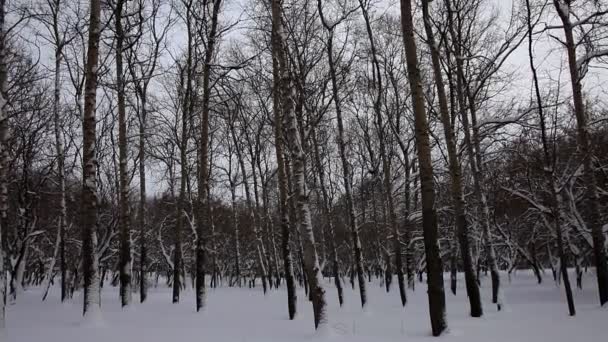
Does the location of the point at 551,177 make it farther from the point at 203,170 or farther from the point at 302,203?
the point at 203,170

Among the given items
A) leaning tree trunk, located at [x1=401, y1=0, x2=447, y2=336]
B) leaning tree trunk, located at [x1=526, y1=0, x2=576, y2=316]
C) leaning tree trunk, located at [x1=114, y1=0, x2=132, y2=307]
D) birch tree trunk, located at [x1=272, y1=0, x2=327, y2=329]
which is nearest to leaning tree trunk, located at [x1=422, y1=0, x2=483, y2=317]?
leaning tree trunk, located at [x1=526, y1=0, x2=576, y2=316]

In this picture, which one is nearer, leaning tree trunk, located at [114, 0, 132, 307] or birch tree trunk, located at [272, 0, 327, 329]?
birch tree trunk, located at [272, 0, 327, 329]

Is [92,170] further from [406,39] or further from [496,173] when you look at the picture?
[496,173]

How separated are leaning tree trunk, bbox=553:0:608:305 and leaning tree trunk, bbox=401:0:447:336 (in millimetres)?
7327

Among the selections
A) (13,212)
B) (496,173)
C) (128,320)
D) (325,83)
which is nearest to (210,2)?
(325,83)

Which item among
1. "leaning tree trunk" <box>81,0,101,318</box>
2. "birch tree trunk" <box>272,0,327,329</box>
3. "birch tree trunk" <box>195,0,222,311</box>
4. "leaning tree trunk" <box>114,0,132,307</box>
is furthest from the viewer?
"leaning tree trunk" <box>114,0,132,307</box>

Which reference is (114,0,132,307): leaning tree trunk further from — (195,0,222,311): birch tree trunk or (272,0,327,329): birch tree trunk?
(272,0,327,329): birch tree trunk

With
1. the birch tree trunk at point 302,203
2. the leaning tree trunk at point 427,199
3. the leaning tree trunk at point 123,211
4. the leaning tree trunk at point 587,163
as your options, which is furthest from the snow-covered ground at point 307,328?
the leaning tree trunk at point 123,211

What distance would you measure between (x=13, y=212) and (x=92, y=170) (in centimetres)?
1625

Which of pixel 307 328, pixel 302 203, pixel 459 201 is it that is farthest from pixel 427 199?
pixel 307 328

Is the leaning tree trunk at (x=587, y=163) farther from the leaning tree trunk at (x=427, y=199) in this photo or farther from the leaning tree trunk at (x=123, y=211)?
the leaning tree trunk at (x=123, y=211)

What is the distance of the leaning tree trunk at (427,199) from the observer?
8375mm

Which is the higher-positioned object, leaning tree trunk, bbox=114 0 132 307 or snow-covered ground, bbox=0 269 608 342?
leaning tree trunk, bbox=114 0 132 307

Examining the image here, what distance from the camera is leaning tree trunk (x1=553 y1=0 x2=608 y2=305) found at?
12.8 m
